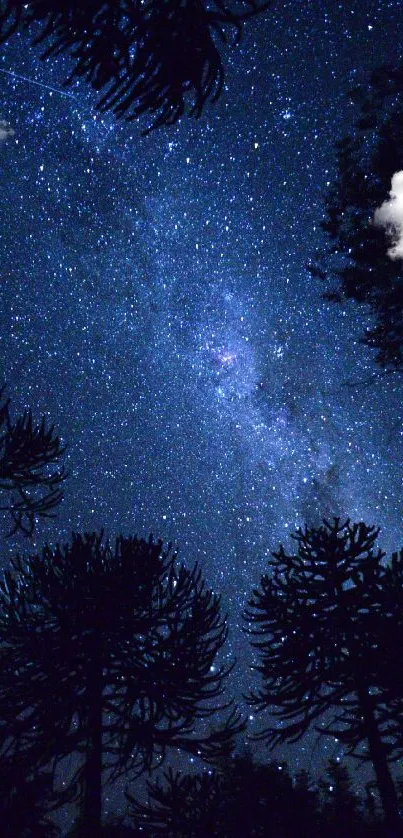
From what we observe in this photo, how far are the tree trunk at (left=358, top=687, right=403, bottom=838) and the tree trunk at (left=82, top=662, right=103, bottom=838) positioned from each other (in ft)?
11.3

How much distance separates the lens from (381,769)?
655 centimetres

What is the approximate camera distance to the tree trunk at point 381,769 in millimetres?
6052

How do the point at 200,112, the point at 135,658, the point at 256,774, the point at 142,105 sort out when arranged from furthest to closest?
the point at 256,774
the point at 135,658
the point at 200,112
the point at 142,105

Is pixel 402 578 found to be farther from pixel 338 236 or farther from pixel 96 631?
pixel 338 236

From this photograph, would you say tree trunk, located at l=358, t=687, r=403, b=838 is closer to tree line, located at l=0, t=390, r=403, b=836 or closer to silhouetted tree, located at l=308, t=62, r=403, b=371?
tree line, located at l=0, t=390, r=403, b=836

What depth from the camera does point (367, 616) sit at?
7297mm

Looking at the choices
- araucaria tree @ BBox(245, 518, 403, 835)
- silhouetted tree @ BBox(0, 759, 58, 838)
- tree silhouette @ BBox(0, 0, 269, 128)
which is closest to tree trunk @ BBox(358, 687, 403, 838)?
araucaria tree @ BBox(245, 518, 403, 835)

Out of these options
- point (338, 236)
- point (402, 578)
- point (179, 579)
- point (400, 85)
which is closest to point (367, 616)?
point (402, 578)

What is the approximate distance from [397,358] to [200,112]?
692 centimetres

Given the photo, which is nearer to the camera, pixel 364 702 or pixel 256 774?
pixel 364 702

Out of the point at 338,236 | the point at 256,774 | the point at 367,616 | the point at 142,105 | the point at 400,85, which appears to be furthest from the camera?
the point at 256,774

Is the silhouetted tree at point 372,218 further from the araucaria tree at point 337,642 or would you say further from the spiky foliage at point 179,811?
the spiky foliage at point 179,811

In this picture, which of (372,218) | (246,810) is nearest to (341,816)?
(246,810)

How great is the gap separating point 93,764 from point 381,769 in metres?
3.67
